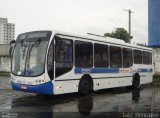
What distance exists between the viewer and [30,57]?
13680 millimetres

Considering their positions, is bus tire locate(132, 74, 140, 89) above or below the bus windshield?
below

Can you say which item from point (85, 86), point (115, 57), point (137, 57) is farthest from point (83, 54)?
point (137, 57)

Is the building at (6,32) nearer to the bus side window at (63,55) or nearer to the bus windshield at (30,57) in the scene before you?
the bus windshield at (30,57)

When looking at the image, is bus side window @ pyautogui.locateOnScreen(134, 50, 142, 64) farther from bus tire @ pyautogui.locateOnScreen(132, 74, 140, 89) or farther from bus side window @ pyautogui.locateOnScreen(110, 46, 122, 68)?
bus side window @ pyautogui.locateOnScreen(110, 46, 122, 68)

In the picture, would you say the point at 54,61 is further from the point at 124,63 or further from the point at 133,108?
the point at 124,63

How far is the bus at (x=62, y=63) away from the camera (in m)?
13.4

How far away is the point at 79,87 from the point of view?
15.3 m

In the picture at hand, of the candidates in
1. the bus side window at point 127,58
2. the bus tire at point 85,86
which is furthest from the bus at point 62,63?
the bus side window at point 127,58

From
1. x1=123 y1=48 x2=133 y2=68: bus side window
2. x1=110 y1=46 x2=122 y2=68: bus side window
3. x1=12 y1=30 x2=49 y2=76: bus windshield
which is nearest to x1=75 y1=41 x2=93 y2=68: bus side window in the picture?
x1=12 y1=30 x2=49 y2=76: bus windshield

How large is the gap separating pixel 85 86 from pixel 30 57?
10.8 ft

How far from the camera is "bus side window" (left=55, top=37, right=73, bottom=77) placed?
45.1 feet

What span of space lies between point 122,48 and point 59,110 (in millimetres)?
9022

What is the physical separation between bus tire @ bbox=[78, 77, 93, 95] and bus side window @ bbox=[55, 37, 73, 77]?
1.34 m

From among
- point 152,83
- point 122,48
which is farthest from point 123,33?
point 122,48
